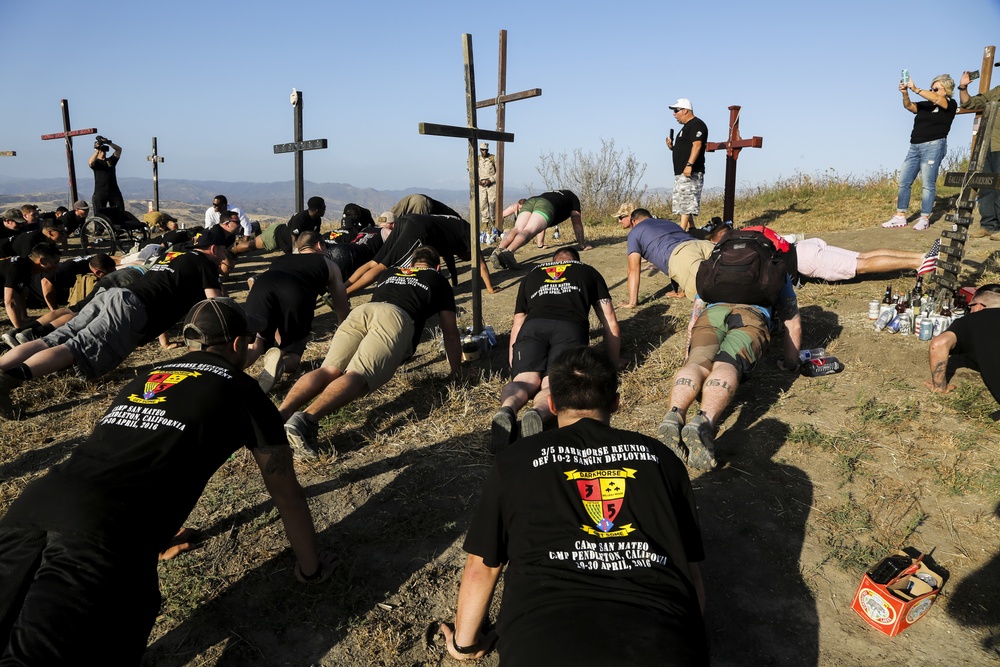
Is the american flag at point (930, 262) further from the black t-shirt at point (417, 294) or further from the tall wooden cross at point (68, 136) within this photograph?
the tall wooden cross at point (68, 136)

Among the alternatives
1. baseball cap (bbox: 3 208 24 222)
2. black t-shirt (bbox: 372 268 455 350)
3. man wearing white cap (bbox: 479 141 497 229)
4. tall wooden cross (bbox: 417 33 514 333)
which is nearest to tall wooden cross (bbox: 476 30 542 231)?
man wearing white cap (bbox: 479 141 497 229)

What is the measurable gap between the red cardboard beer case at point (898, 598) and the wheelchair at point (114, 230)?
46.1 feet

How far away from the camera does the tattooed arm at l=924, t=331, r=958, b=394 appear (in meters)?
4.62

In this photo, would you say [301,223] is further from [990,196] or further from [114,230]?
[990,196]

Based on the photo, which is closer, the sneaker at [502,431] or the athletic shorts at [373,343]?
the sneaker at [502,431]

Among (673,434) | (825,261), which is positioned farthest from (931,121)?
(673,434)

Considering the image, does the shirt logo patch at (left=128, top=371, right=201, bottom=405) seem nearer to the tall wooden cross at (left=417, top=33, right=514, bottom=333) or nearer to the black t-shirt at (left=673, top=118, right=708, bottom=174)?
the tall wooden cross at (left=417, top=33, right=514, bottom=333)

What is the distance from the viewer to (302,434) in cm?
426

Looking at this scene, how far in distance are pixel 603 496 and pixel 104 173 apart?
50.4ft

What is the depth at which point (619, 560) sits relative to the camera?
2.06 m

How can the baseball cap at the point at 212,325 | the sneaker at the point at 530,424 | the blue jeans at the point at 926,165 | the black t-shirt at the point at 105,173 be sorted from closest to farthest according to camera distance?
the baseball cap at the point at 212,325 → the sneaker at the point at 530,424 → the blue jeans at the point at 926,165 → the black t-shirt at the point at 105,173

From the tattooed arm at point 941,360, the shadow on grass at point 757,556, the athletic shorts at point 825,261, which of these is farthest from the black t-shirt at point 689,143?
the shadow on grass at point 757,556

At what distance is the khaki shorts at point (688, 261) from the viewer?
6840 mm

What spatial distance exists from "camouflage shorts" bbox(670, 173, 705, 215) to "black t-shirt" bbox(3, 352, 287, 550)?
8.12m
